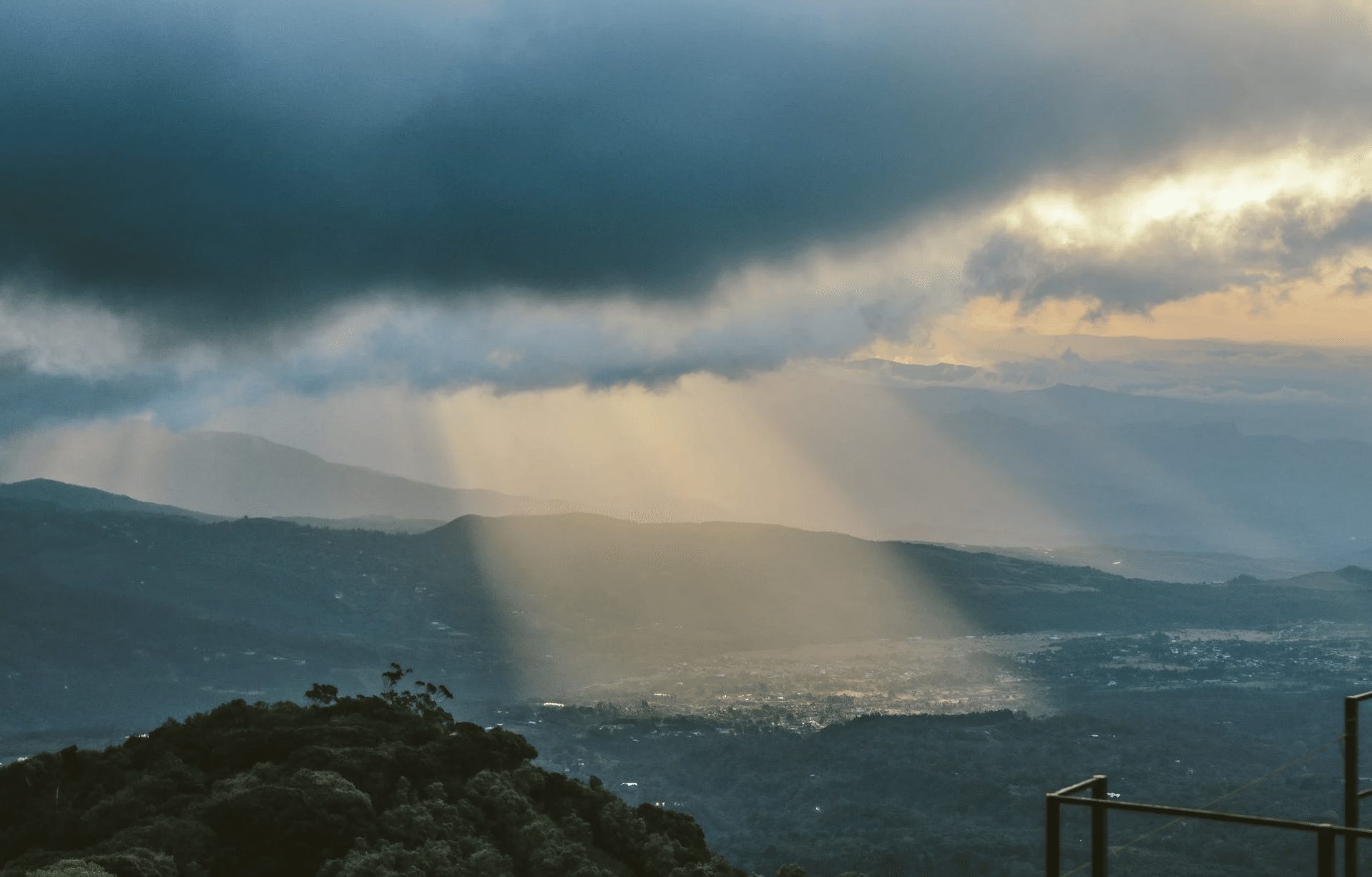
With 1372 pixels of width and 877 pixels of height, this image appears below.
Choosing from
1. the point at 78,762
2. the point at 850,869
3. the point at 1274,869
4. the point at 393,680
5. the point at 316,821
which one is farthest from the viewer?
the point at 850,869

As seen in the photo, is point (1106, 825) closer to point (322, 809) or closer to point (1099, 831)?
point (1099, 831)

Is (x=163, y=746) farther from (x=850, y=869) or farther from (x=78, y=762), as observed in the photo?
(x=850, y=869)

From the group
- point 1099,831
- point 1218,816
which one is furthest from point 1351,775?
point 1218,816

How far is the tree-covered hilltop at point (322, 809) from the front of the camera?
190 ft

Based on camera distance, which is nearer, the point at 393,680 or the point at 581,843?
the point at 581,843

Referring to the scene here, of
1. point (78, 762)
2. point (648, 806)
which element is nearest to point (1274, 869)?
point (648, 806)

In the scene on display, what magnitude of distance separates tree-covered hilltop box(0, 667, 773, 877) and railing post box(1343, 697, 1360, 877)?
4201cm

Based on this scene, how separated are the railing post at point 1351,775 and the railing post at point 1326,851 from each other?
3010mm

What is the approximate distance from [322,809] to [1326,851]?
5195 centimetres

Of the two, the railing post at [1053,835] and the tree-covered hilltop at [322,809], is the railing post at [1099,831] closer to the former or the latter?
the railing post at [1053,835]

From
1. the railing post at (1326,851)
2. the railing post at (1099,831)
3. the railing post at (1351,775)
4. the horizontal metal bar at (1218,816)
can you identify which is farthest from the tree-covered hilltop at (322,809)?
the railing post at (1326,851)

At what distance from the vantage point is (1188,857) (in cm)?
17138

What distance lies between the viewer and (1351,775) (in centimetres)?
2606

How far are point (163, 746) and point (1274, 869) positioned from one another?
143942mm
